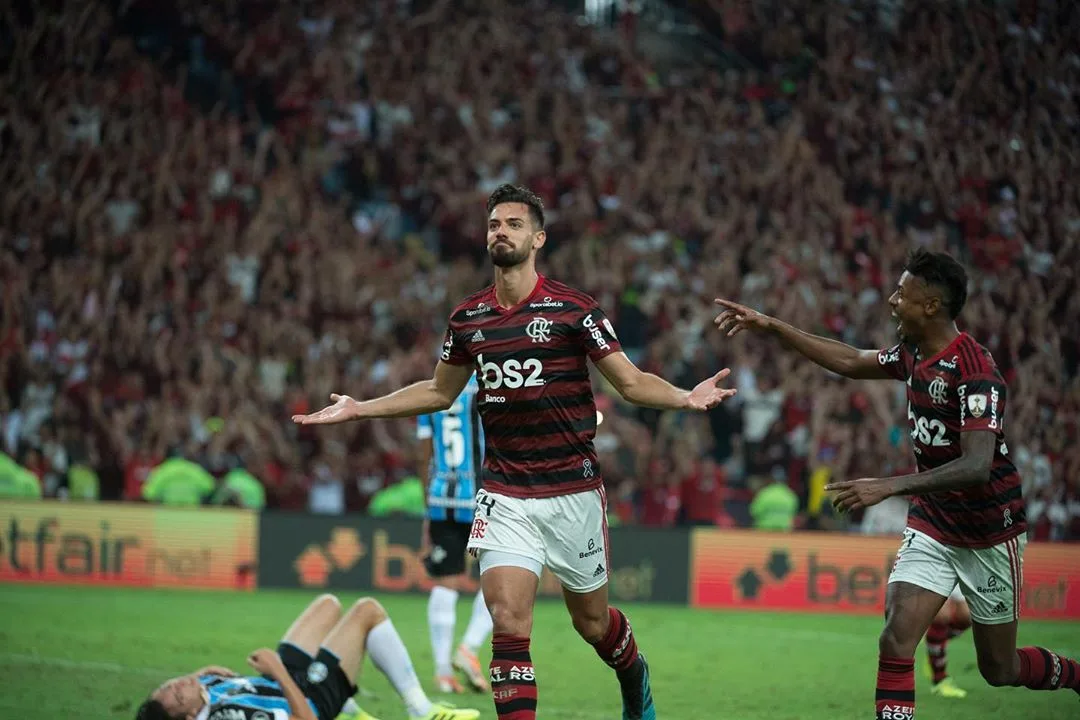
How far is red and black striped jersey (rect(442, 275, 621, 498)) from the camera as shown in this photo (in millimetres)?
6988

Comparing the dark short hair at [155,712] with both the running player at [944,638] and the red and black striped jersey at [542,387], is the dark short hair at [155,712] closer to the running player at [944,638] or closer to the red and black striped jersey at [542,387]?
the red and black striped jersey at [542,387]

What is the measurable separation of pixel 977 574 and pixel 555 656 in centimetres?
591

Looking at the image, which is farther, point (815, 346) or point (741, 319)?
point (815, 346)

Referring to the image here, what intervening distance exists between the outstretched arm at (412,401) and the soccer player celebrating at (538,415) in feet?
0.62

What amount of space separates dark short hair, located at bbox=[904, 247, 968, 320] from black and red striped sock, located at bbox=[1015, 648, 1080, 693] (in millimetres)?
1946

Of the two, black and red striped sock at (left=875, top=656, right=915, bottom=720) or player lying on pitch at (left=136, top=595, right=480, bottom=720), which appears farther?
black and red striped sock at (left=875, top=656, right=915, bottom=720)

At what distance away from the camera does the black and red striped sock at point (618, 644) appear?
722cm

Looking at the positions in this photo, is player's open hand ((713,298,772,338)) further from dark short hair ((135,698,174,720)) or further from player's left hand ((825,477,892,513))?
dark short hair ((135,698,174,720))

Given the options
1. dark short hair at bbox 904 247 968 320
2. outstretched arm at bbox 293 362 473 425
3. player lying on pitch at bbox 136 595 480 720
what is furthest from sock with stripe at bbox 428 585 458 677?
dark short hair at bbox 904 247 968 320

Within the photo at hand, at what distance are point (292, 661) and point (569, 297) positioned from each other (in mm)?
2438

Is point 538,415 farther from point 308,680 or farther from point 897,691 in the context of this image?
point 897,691

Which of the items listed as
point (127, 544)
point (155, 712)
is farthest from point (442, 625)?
point (127, 544)

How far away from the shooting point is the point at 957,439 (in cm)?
715

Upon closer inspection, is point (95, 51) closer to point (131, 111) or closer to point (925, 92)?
point (131, 111)
